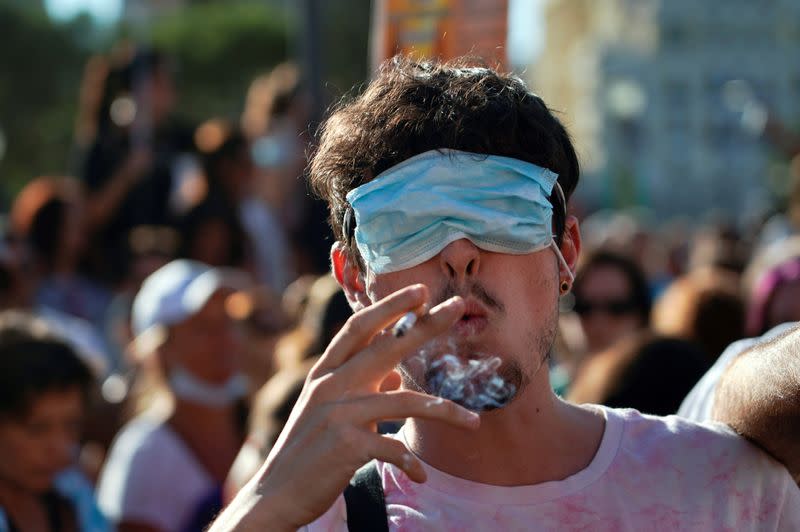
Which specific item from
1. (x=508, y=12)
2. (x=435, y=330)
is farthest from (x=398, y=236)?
(x=508, y=12)

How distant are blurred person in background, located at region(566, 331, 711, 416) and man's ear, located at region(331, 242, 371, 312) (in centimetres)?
181

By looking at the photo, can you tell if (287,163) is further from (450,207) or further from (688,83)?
(688,83)

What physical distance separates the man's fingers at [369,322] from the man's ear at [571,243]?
0.48 metres

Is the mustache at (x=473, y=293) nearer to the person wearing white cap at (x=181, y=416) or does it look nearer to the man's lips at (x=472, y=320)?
the man's lips at (x=472, y=320)

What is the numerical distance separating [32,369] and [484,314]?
8.49 ft

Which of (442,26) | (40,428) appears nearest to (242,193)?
(442,26)

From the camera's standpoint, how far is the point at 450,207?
246 cm

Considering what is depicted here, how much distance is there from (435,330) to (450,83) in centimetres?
58

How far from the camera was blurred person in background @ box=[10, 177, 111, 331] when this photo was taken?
28.8ft

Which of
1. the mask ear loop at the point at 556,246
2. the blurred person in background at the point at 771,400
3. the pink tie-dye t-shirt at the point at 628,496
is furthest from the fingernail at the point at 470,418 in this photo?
the blurred person in background at the point at 771,400

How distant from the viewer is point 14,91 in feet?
170

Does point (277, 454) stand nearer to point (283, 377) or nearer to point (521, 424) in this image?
point (521, 424)

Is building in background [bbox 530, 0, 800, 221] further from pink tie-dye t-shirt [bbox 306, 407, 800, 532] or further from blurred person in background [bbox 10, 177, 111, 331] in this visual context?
pink tie-dye t-shirt [bbox 306, 407, 800, 532]

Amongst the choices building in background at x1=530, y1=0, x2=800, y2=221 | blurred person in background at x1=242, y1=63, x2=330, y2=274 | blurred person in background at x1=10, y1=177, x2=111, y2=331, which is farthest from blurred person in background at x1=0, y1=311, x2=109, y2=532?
building in background at x1=530, y1=0, x2=800, y2=221
